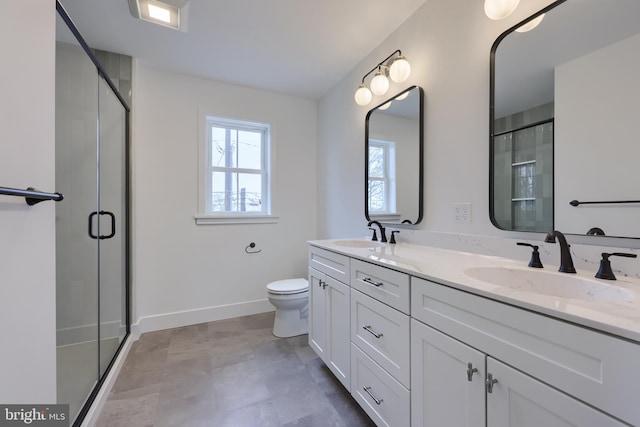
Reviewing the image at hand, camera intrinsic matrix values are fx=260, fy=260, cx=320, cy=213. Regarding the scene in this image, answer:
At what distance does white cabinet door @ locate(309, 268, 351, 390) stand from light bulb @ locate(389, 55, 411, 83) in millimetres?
1408

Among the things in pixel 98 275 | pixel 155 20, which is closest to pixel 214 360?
pixel 98 275

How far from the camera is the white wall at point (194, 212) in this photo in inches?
93.7

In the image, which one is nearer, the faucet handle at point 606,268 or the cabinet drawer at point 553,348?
the cabinet drawer at point 553,348

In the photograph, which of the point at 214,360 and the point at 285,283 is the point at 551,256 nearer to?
the point at 285,283

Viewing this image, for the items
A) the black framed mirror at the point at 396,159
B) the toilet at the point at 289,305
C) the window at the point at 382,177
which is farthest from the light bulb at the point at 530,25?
the toilet at the point at 289,305

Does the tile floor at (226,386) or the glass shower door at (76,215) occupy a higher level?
the glass shower door at (76,215)

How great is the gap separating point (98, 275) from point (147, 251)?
0.55 m

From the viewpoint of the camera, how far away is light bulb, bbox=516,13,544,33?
3.71ft

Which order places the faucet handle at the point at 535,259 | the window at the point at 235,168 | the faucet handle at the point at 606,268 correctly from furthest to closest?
the window at the point at 235,168
the faucet handle at the point at 535,259
the faucet handle at the point at 606,268

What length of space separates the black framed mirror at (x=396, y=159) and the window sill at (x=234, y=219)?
1.17 m

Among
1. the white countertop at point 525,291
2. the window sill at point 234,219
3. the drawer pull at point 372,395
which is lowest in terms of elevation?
the drawer pull at point 372,395

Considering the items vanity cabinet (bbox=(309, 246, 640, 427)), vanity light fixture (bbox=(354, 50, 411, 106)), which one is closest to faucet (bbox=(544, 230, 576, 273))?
vanity cabinet (bbox=(309, 246, 640, 427))

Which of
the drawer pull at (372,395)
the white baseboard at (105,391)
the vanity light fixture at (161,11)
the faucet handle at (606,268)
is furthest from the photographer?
the vanity light fixture at (161,11)

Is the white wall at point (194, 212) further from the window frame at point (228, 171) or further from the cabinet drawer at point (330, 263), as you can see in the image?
the cabinet drawer at point (330, 263)
